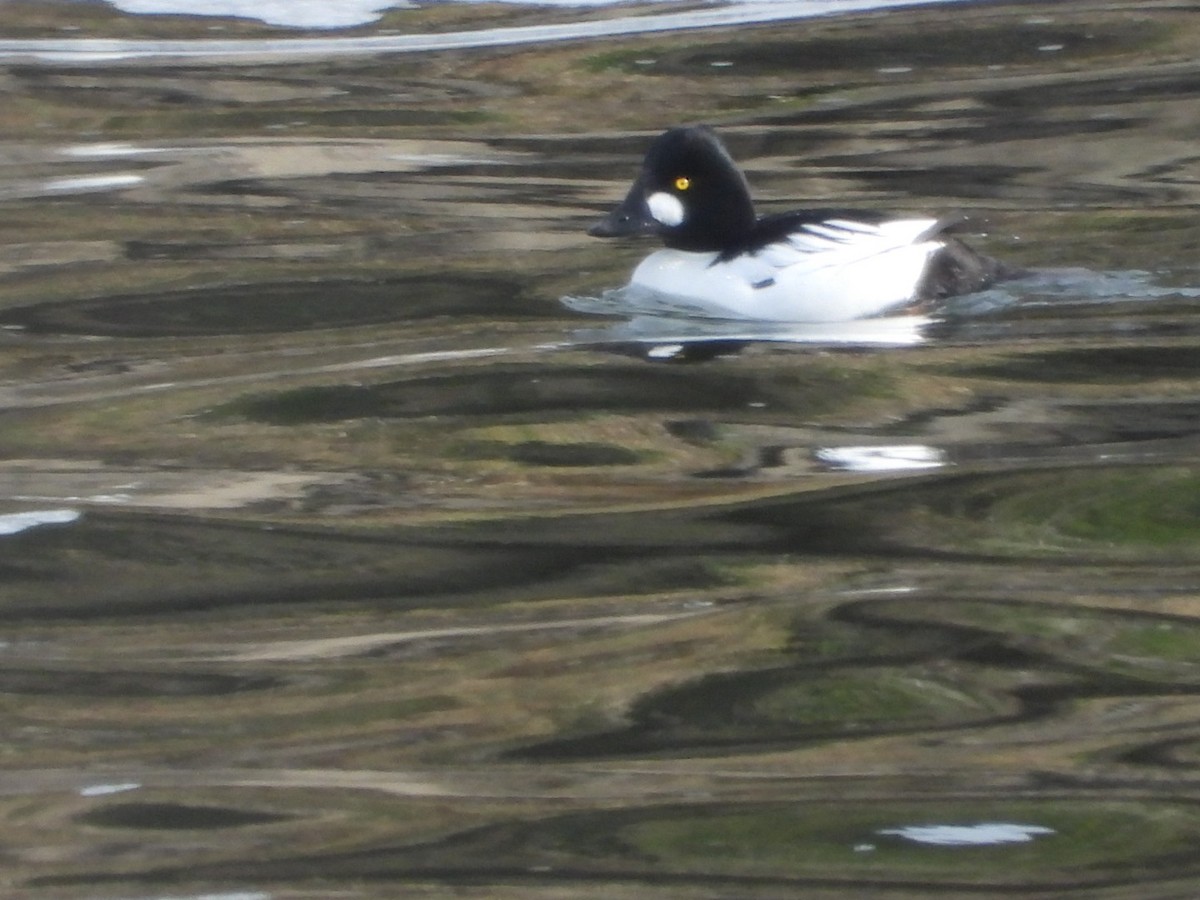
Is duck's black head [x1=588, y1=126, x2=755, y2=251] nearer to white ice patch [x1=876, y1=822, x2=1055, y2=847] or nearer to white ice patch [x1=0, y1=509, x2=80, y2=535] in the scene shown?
white ice patch [x1=0, y1=509, x2=80, y2=535]

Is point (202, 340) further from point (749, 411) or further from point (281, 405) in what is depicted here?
point (749, 411)

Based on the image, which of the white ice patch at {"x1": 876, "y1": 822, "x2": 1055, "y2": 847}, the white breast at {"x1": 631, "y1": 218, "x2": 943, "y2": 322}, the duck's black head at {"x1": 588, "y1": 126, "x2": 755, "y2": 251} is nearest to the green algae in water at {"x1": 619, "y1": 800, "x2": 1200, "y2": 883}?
the white ice patch at {"x1": 876, "y1": 822, "x2": 1055, "y2": 847}

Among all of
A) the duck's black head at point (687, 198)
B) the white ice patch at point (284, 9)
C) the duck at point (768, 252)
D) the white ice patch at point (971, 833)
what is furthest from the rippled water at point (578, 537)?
the white ice patch at point (284, 9)

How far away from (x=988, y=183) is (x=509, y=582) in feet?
14.9

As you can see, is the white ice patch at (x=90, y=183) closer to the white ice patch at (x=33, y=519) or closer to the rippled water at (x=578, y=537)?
the rippled water at (x=578, y=537)

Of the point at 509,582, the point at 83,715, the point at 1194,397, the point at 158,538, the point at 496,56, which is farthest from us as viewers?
the point at 496,56

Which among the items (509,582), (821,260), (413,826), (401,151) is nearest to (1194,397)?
(821,260)

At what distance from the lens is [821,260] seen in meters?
6.34

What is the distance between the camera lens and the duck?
6.43 metres

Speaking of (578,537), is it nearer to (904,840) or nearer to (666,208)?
(904,840)

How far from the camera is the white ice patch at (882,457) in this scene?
4.62m

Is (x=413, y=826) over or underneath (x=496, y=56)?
underneath

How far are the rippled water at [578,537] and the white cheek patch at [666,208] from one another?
0.93ft

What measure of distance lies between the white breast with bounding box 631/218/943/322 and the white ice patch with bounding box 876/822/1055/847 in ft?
11.6
